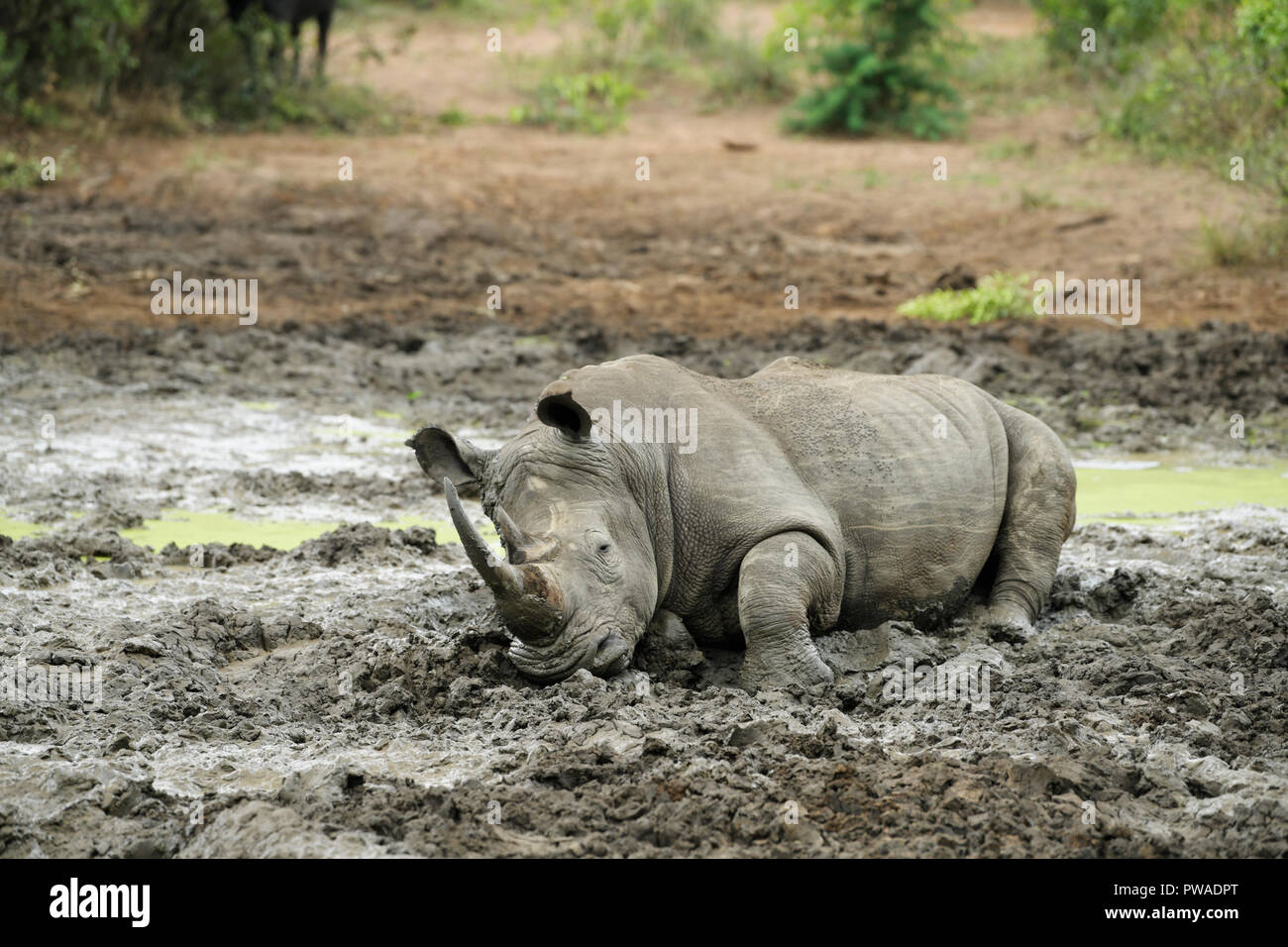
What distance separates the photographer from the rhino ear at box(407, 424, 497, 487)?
5980mm

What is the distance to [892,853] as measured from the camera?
4129mm

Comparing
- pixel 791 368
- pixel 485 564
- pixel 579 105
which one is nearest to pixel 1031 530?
pixel 791 368

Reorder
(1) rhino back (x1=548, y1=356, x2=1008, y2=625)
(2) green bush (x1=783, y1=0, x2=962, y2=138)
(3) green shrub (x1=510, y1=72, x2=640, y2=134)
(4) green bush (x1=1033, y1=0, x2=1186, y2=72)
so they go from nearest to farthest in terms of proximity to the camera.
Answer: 1. (1) rhino back (x1=548, y1=356, x2=1008, y2=625)
2. (4) green bush (x1=1033, y1=0, x2=1186, y2=72)
3. (2) green bush (x1=783, y1=0, x2=962, y2=138)
4. (3) green shrub (x1=510, y1=72, x2=640, y2=134)

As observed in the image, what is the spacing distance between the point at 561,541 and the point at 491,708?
64 centimetres

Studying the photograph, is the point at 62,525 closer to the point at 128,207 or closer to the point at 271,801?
the point at 271,801

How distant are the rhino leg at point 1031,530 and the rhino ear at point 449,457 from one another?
224 centimetres

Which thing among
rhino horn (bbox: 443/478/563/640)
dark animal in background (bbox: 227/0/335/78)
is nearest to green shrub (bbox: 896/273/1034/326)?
rhino horn (bbox: 443/478/563/640)

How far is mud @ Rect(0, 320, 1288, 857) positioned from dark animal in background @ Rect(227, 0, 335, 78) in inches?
477

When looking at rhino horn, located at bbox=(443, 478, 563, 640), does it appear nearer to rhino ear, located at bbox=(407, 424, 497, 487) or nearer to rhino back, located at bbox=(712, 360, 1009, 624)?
rhino ear, located at bbox=(407, 424, 497, 487)

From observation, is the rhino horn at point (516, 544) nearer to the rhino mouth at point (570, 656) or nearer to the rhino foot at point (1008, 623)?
the rhino mouth at point (570, 656)

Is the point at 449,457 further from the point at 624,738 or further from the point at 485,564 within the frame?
the point at 624,738

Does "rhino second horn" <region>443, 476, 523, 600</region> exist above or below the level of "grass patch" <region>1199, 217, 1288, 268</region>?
below

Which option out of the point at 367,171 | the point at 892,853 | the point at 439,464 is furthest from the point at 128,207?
the point at 892,853

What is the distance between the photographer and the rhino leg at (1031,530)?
21.4 feet
